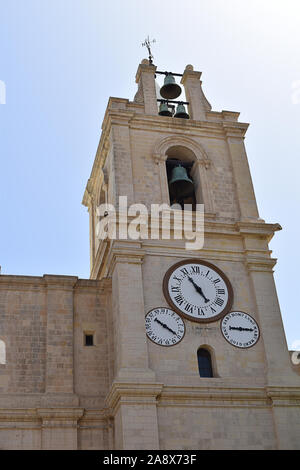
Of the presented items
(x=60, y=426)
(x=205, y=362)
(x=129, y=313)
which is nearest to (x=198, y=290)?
(x=205, y=362)

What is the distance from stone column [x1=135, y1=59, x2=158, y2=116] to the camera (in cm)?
2495

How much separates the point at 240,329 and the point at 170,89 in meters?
10.2

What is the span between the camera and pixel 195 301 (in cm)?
2067

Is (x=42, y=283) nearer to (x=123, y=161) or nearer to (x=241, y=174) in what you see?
(x=123, y=161)

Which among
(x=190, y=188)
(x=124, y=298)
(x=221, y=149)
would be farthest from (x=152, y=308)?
(x=221, y=149)

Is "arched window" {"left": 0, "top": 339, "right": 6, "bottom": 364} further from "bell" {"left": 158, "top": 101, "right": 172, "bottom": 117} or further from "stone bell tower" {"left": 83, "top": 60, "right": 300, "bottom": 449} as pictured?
"bell" {"left": 158, "top": 101, "right": 172, "bottom": 117}

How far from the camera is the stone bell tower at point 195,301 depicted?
60.3 feet

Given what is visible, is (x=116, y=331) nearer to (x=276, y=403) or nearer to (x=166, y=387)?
(x=166, y=387)

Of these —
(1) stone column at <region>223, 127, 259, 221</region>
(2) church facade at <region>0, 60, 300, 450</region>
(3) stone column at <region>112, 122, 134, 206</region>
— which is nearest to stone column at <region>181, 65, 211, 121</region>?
(1) stone column at <region>223, 127, 259, 221</region>

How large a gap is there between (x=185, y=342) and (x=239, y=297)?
2.46 m

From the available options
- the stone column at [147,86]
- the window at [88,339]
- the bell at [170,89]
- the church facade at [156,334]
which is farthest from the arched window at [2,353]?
the bell at [170,89]

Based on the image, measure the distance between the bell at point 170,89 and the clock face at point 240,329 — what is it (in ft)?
31.3

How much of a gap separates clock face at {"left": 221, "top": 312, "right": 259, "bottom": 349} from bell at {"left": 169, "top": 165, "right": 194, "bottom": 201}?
5175 mm

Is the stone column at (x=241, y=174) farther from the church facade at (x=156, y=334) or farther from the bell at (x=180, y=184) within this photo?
the bell at (x=180, y=184)
